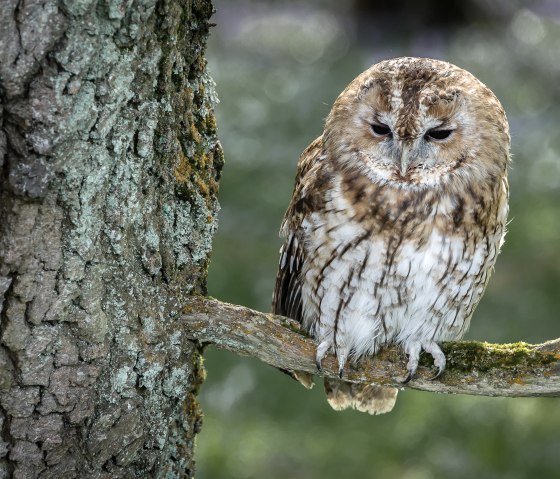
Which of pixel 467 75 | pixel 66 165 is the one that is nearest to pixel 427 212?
pixel 467 75

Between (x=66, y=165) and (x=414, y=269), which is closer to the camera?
(x=66, y=165)

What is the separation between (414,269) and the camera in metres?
2.18

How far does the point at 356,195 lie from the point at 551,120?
194cm

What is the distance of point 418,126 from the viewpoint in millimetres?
2057

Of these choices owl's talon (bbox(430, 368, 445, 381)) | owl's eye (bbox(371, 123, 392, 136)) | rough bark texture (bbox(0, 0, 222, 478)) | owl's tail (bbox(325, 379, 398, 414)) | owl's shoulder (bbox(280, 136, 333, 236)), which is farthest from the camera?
owl's tail (bbox(325, 379, 398, 414))

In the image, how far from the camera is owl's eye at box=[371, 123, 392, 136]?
84.2 inches

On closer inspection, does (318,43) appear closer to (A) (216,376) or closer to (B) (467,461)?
(A) (216,376)

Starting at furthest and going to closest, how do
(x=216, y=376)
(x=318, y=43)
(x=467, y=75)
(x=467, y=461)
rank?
(x=318, y=43)
(x=216, y=376)
(x=467, y=461)
(x=467, y=75)

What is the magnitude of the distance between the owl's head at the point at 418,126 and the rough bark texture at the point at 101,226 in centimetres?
40

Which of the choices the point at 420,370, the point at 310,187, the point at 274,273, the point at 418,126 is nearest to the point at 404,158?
the point at 418,126

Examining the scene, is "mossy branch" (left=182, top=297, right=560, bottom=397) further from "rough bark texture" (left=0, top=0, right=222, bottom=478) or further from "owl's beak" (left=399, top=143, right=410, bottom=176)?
"owl's beak" (left=399, top=143, right=410, bottom=176)

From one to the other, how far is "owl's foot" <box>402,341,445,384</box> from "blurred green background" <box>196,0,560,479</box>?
0.92 metres

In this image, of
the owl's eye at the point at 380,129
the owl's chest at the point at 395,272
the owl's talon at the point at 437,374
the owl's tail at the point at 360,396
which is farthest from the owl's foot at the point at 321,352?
the owl's eye at the point at 380,129

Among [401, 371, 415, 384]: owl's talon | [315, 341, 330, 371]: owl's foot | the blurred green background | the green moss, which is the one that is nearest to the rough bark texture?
[315, 341, 330, 371]: owl's foot
